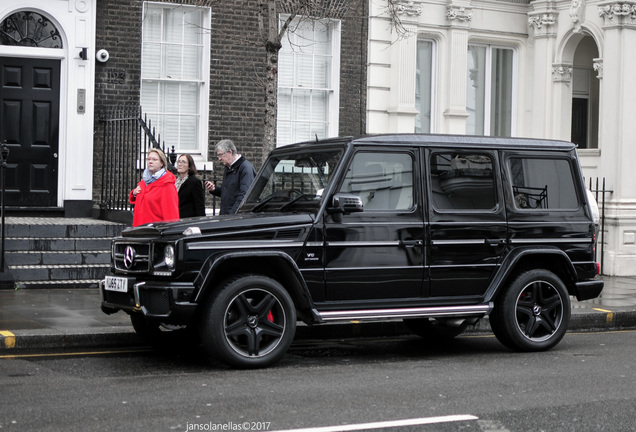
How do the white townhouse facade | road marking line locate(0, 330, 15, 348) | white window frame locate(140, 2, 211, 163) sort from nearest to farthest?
road marking line locate(0, 330, 15, 348) < white window frame locate(140, 2, 211, 163) < the white townhouse facade

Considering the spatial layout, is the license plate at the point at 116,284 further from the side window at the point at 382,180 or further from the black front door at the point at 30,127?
the black front door at the point at 30,127

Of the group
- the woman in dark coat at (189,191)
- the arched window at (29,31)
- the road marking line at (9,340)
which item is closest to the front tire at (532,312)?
the woman in dark coat at (189,191)

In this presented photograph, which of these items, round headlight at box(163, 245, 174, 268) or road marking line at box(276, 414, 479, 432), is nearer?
road marking line at box(276, 414, 479, 432)

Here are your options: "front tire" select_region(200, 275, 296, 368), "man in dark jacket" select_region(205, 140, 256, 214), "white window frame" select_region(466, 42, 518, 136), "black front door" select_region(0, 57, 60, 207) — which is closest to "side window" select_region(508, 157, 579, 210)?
"front tire" select_region(200, 275, 296, 368)

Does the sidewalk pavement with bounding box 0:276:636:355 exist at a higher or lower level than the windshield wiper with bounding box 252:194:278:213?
lower

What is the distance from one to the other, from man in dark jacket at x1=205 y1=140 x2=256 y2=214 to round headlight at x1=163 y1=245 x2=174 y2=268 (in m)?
2.71

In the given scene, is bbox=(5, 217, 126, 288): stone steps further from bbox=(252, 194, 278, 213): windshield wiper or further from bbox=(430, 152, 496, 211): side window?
bbox=(430, 152, 496, 211): side window

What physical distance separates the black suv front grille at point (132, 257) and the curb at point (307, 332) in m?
0.86

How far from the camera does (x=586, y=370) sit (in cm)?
885

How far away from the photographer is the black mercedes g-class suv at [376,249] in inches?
339

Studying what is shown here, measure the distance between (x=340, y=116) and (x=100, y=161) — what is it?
4.25 metres

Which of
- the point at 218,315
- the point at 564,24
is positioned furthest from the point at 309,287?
the point at 564,24

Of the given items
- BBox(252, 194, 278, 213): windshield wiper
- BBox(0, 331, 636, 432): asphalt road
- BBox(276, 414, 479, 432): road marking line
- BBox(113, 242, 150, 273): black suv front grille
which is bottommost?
BBox(0, 331, 636, 432): asphalt road

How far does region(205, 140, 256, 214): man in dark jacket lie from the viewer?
11312 mm
